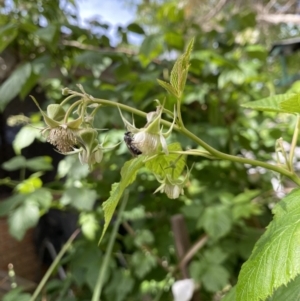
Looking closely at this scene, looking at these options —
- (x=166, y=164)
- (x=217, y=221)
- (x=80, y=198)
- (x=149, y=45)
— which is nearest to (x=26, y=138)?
(x=80, y=198)

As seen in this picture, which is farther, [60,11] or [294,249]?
[60,11]

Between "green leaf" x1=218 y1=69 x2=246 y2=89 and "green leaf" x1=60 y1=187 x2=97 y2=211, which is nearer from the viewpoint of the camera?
"green leaf" x1=60 y1=187 x2=97 y2=211

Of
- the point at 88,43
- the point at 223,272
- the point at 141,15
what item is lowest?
the point at 223,272

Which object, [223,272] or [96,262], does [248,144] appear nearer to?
[223,272]

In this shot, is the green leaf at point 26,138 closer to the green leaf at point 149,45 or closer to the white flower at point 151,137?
the green leaf at point 149,45

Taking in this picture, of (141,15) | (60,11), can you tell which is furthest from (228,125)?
(141,15)

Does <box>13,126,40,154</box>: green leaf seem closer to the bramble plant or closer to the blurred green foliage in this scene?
the blurred green foliage

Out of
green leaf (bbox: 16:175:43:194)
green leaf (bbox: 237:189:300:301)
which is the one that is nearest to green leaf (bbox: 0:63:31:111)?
green leaf (bbox: 16:175:43:194)
